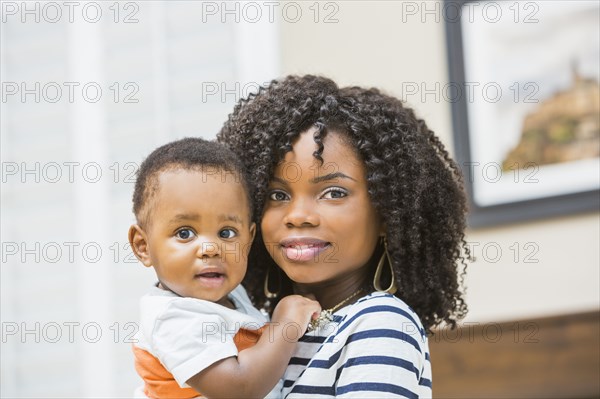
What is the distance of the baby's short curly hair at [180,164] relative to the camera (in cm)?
145

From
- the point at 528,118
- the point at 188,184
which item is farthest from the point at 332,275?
the point at 528,118

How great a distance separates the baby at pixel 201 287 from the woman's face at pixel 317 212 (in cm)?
5

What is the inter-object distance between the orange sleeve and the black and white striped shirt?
0.29 feet

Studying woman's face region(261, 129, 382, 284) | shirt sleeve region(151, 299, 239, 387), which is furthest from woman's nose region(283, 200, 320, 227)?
shirt sleeve region(151, 299, 239, 387)

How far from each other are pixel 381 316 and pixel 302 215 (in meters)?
0.21

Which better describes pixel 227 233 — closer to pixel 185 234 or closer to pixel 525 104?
pixel 185 234

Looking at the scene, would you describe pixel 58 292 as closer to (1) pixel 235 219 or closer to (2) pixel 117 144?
(2) pixel 117 144

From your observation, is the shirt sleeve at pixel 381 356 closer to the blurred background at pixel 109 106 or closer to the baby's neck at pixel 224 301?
the baby's neck at pixel 224 301

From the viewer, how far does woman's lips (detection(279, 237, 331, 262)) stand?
4.89ft

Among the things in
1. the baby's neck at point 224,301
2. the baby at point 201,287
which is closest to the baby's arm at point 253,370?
the baby at point 201,287

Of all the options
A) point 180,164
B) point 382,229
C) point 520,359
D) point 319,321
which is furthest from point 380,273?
point 520,359

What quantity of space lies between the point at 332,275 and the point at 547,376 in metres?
1.29

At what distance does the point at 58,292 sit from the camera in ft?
10.4

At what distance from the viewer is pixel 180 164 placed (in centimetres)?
145
